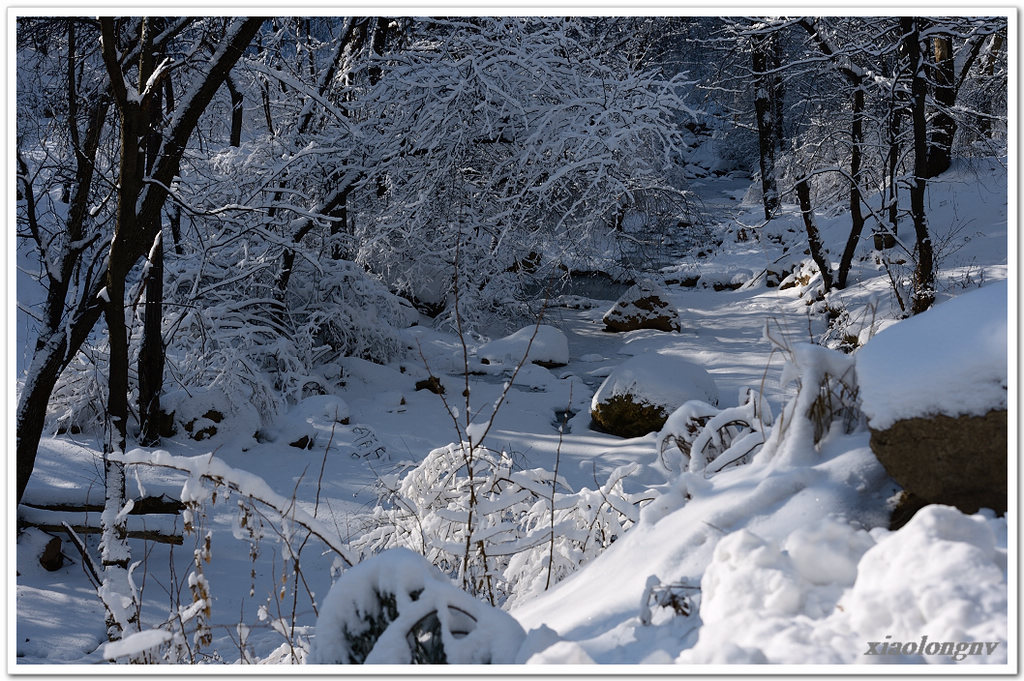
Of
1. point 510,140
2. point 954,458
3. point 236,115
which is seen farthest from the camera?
point 236,115

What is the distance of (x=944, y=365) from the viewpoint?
181cm

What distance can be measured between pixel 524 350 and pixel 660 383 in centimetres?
231

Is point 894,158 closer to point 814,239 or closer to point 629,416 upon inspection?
point 814,239

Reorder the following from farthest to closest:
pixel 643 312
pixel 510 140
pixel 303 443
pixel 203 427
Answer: pixel 643 312 → pixel 510 140 → pixel 303 443 → pixel 203 427

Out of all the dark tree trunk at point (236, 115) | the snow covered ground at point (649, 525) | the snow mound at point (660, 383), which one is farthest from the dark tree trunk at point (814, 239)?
the dark tree trunk at point (236, 115)

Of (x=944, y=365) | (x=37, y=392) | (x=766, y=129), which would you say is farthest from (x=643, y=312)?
(x=944, y=365)

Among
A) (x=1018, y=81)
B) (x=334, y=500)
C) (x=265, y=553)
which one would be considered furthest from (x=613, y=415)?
(x=1018, y=81)

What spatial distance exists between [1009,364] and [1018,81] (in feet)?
5.51

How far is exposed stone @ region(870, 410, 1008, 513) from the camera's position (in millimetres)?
1747

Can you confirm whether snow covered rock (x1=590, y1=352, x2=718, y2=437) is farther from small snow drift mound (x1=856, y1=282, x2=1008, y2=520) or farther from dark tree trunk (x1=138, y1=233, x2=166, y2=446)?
small snow drift mound (x1=856, y1=282, x2=1008, y2=520)

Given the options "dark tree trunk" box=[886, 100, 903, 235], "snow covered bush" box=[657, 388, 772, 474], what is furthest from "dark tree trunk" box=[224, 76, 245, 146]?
"dark tree trunk" box=[886, 100, 903, 235]

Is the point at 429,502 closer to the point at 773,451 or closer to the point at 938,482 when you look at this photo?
the point at 773,451

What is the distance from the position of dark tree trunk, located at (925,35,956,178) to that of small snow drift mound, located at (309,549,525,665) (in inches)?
362

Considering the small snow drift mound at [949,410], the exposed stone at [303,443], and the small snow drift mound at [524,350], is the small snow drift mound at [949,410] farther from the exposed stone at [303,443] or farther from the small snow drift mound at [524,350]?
the small snow drift mound at [524,350]
